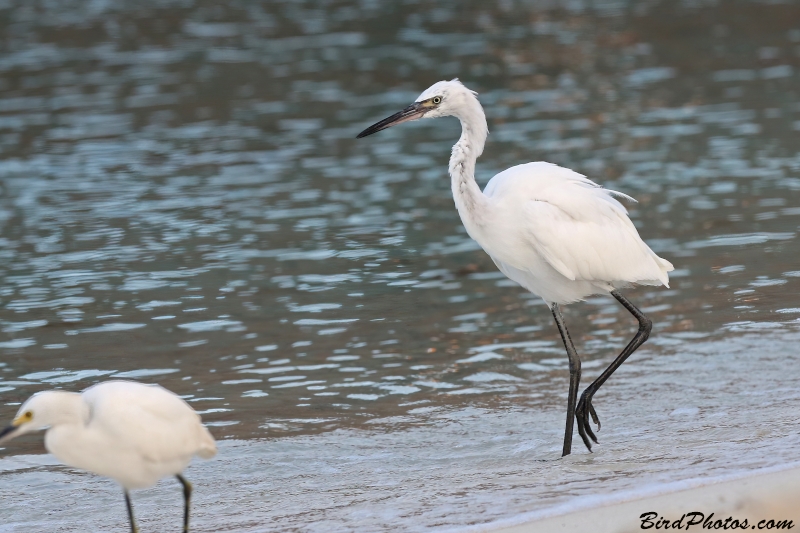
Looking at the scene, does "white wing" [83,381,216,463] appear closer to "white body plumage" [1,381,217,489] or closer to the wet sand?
"white body plumage" [1,381,217,489]

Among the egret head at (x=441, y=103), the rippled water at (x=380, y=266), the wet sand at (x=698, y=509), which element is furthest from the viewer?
the egret head at (x=441, y=103)

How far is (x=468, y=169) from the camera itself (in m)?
6.82

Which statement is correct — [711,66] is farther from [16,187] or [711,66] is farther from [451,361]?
[451,361]

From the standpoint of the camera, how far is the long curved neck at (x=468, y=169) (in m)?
6.79

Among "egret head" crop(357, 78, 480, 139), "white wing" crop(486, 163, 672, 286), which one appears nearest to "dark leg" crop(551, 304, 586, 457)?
"white wing" crop(486, 163, 672, 286)

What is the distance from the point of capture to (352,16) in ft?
78.2

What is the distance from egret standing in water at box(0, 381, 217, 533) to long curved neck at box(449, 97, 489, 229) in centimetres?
225

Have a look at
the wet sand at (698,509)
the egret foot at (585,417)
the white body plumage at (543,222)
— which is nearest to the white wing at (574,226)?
the white body plumage at (543,222)

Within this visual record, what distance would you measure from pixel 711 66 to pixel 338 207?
324 inches

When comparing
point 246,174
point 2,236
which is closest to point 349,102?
point 246,174

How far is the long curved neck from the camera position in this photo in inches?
267

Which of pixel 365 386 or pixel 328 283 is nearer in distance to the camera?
pixel 365 386

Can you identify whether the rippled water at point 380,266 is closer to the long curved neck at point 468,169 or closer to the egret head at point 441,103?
the long curved neck at point 468,169

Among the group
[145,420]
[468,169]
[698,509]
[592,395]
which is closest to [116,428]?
[145,420]
